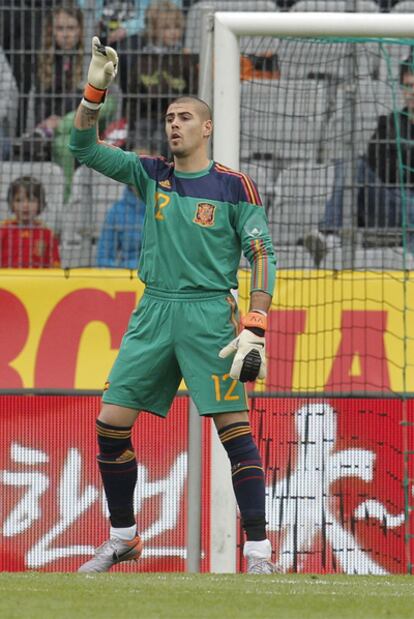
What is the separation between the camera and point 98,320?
809cm

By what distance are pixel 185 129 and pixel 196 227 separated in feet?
1.55

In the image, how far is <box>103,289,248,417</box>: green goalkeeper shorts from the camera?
6.09 metres

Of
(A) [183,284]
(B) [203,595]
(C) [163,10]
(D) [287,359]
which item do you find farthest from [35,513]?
(C) [163,10]

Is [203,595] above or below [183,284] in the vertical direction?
below

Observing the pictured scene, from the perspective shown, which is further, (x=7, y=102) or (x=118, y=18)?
(x=118, y=18)

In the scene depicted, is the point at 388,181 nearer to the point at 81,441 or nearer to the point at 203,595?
the point at 81,441

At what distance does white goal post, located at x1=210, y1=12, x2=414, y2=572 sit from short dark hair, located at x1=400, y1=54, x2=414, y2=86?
1694mm

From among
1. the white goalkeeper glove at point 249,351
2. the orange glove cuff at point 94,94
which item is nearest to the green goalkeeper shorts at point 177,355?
the white goalkeeper glove at point 249,351

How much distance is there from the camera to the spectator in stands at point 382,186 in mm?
8844

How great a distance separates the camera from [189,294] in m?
6.14

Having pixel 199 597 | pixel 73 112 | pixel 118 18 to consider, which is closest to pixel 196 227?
pixel 199 597

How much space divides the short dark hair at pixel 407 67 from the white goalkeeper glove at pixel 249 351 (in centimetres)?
339

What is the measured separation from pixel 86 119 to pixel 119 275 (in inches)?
85.1

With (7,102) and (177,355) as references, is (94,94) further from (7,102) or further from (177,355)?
(7,102)
